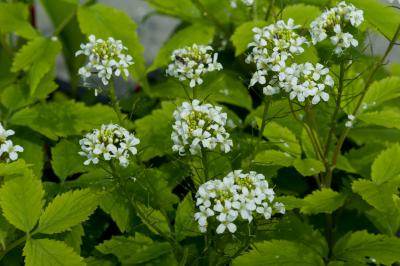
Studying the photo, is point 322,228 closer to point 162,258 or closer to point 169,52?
point 162,258

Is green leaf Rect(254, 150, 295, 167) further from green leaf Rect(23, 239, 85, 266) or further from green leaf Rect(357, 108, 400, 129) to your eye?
green leaf Rect(23, 239, 85, 266)

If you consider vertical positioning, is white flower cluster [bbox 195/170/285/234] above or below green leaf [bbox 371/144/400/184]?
above

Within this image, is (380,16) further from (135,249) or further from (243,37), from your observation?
(135,249)

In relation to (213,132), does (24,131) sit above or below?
below

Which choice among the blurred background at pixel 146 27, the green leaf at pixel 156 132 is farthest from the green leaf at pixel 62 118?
the blurred background at pixel 146 27

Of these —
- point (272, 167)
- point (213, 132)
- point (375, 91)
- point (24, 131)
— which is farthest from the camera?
point (24, 131)

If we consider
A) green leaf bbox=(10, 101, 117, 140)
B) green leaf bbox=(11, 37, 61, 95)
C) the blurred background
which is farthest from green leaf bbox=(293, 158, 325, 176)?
the blurred background

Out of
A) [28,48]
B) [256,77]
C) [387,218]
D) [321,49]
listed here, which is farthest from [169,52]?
[387,218]
